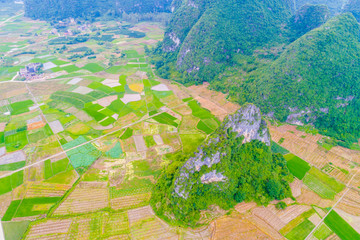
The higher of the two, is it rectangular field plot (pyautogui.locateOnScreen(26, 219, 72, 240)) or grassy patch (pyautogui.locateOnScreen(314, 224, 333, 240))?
grassy patch (pyautogui.locateOnScreen(314, 224, 333, 240))

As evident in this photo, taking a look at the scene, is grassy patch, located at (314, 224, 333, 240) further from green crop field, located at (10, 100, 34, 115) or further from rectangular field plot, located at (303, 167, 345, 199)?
green crop field, located at (10, 100, 34, 115)

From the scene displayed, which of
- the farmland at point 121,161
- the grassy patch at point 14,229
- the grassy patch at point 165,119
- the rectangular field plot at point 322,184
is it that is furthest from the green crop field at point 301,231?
the grassy patch at point 14,229

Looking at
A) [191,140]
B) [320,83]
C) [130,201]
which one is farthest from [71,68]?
[320,83]

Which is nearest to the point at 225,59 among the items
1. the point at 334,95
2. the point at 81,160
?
the point at 334,95

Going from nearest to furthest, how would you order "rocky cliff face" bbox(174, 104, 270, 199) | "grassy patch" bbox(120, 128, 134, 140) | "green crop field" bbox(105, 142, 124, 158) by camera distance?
"rocky cliff face" bbox(174, 104, 270, 199) < "green crop field" bbox(105, 142, 124, 158) < "grassy patch" bbox(120, 128, 134, 140)

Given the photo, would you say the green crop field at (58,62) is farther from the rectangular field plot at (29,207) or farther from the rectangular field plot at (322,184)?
the rectangular field plot at (322,184)

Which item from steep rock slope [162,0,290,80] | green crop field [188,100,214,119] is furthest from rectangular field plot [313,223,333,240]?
steep rock slope [162,0,290,80]

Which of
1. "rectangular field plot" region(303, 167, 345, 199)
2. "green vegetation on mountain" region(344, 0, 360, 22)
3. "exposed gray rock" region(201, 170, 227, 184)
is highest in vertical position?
"green vegetation on mountain" region(344, 0, 360, 22)
